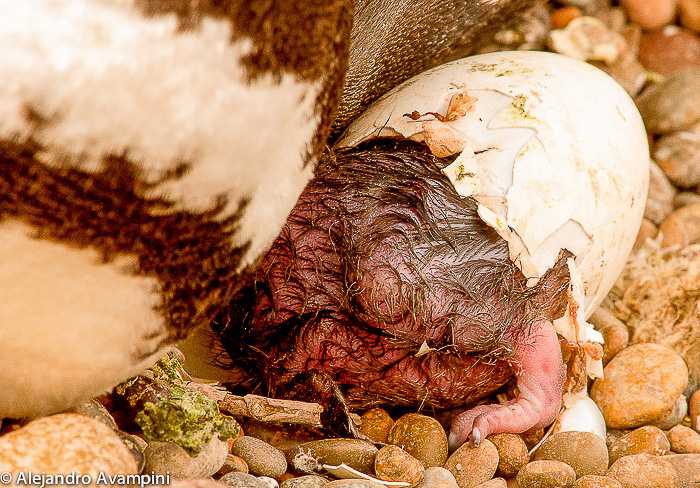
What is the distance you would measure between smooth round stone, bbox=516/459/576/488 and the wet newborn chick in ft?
0.37

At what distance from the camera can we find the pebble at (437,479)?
114 centimetres

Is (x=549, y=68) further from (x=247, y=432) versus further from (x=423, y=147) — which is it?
(x=247, y=432)

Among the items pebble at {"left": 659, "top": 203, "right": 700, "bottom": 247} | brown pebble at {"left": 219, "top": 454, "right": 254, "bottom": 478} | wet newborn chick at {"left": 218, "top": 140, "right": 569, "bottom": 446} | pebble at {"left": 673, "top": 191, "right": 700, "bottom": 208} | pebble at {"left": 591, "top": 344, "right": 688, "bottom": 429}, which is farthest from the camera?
pebble at {"left": 673, "top": 191, "right": 700, "bottom": 208}

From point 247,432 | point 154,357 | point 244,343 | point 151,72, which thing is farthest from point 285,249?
point 151,72

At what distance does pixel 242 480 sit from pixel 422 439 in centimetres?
37

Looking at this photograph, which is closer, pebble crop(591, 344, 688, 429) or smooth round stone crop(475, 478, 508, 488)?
smooth round stone crop(475, 478, 508, 488)

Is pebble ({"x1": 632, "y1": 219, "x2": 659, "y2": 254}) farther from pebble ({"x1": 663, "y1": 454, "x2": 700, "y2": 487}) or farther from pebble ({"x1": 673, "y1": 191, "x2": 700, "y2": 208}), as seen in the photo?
pebble ({"x1": 663, "y1": 454, "x2": 700, "y2": 487})

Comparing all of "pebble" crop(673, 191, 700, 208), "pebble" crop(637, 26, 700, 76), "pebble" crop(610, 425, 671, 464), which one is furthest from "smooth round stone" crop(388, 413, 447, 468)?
"pebble" crop(637, 26, 700, 76)

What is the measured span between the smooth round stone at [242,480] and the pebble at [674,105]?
1.58 metres

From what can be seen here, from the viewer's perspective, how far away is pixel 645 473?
3.81 ft

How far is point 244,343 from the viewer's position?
1352 mm

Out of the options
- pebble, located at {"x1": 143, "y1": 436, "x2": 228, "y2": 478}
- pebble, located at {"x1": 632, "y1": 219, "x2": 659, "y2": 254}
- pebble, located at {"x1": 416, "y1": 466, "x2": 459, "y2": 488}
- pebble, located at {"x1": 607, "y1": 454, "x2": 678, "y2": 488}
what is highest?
pebble, located at {"x1": 143, "y1": 436, "x2": 228, "y2": 478}

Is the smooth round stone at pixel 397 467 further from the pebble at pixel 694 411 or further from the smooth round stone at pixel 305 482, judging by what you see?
the pebble at pixel 694 411

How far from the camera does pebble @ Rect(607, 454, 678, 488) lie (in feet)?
3.77
